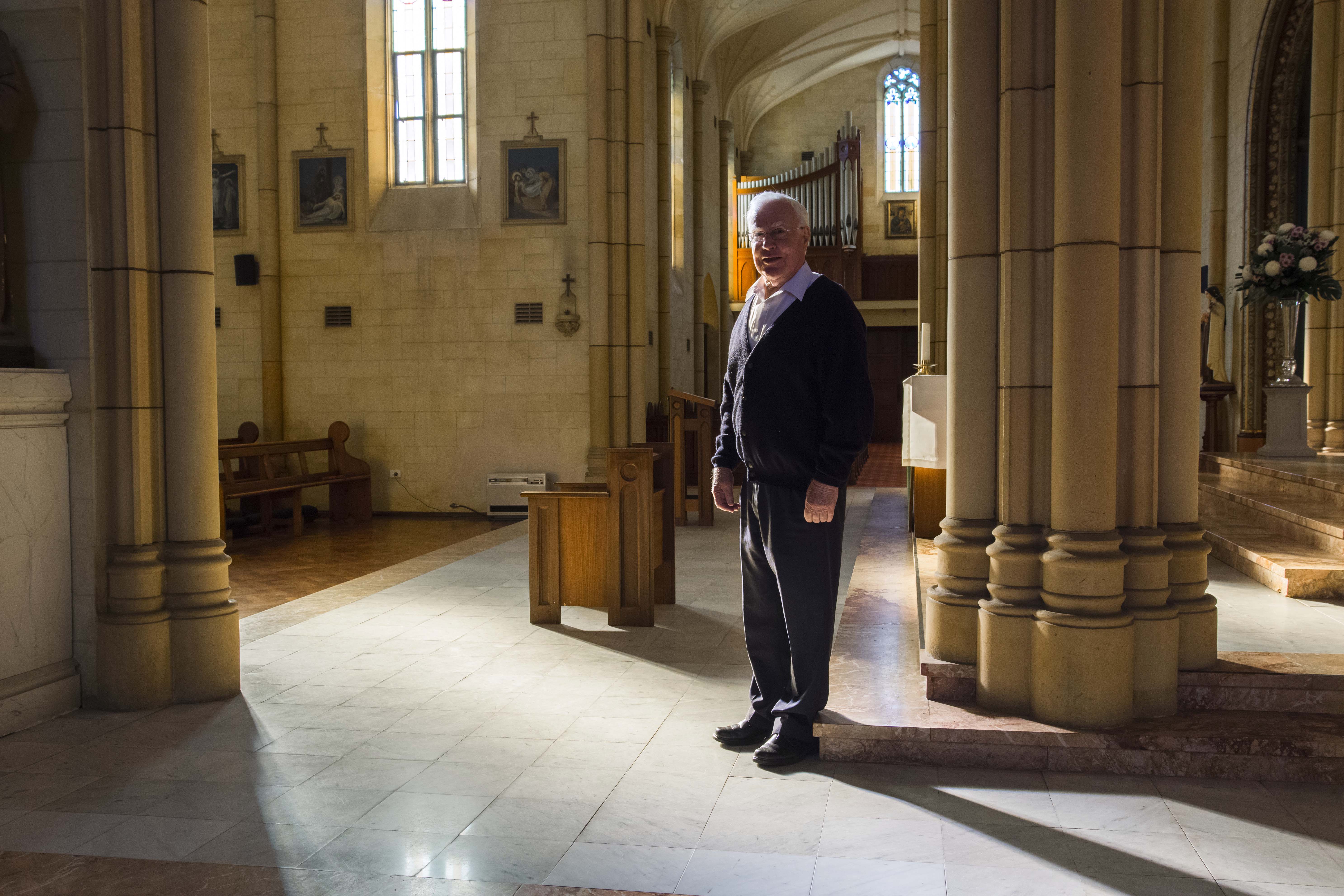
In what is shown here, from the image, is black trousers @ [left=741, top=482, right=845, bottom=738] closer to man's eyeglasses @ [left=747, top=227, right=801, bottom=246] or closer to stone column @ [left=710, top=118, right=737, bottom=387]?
man's eyeglasses @ [left=747, top=227, right=801, bottom=246]

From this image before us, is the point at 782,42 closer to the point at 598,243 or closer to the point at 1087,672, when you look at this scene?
the point at 598,243

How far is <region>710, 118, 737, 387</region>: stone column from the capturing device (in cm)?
1817

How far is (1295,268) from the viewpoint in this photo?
8.30 metres

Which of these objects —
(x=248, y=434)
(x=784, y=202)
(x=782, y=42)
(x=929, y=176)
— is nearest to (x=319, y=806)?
(x=784, y=202)

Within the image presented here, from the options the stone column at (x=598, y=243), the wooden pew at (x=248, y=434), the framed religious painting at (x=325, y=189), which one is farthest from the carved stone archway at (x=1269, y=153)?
the wooden pew at (x=248, y=434)

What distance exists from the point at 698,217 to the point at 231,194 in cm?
684

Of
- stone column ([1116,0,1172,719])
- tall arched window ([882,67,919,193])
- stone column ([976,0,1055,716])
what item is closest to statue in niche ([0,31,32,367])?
stone column ([976,0,1055,716])

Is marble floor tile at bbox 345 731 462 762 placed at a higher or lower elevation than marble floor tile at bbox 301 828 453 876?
lower

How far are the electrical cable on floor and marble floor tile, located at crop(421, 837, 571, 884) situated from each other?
27.0 feet

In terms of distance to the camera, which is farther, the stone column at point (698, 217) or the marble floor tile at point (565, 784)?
the stone column at point (698, 217)

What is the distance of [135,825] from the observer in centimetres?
270

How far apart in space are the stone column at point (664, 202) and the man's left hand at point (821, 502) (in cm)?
951

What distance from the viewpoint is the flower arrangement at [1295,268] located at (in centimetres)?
827

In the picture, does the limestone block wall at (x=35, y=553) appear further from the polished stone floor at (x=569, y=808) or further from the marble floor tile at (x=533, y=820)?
the marble floor tile at (x=533, y=820)
